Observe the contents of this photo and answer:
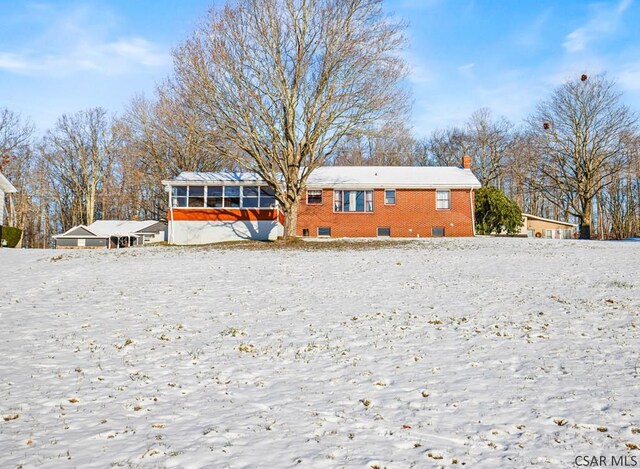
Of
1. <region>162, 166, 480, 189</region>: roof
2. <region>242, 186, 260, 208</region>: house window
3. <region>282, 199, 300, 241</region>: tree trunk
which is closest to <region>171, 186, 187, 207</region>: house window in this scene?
<region>162, 166, 480, 189</region>: roof

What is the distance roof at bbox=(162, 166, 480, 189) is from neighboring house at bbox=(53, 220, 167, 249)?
62.9ft

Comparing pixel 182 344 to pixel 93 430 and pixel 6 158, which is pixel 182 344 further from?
pixel 6 158

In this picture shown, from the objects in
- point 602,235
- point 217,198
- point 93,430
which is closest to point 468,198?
point 217,198

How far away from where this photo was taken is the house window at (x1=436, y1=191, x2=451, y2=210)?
31.0 meters

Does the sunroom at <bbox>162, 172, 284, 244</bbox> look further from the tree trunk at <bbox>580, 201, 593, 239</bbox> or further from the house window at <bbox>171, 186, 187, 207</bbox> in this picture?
the tree trunk at <bbox>580, 201, 593, 239</bbox>

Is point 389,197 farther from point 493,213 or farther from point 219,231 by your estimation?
point 219,231

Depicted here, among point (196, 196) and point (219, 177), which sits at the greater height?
point (219, 177)

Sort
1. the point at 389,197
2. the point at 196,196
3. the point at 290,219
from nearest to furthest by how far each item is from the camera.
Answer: the point at 290,219, the point at 196,196, the point at 389,197

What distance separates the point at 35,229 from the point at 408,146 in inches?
1897

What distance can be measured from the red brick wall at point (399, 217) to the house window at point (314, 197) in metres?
0.21

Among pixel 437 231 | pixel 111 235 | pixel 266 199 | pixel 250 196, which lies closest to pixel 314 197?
pixel 266 199

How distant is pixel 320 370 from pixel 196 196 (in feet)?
78.6

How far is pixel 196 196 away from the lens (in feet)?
95.9

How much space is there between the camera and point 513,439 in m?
4.76
